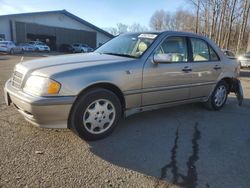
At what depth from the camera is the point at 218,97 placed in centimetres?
603

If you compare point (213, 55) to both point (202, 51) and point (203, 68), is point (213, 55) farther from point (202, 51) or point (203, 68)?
point (203, 68)

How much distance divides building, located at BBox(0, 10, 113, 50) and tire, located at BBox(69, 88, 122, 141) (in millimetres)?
34716

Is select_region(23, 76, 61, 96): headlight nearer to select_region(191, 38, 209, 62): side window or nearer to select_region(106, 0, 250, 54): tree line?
select_region(191, 38, 209, 62): side window

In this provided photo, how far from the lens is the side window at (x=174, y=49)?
15.3ft

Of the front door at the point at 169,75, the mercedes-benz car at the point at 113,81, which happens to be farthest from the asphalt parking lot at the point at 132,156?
the front door at the point at 169,75

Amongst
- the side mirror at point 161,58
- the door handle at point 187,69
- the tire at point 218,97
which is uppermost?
the side mirror at point 161,58

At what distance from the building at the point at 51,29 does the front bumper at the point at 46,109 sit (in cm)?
3462

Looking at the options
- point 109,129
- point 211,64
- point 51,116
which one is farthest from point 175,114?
point 51,116

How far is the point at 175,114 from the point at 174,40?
156 centimetres

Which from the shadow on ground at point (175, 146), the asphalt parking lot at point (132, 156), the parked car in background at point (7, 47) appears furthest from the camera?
the parked car in background at point (7, 47)

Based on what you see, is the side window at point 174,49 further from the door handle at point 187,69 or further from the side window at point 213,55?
the side window at point 213,55

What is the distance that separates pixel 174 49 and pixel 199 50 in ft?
2.49

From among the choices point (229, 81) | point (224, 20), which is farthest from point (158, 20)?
point (229, 81)

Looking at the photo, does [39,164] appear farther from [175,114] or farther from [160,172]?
[175,114]
